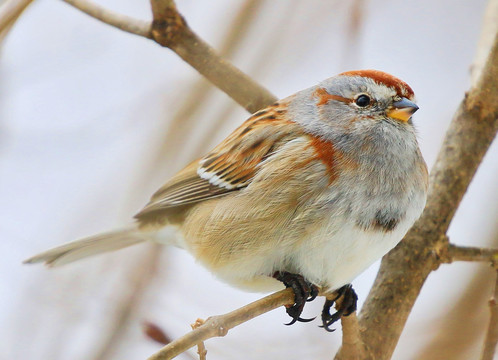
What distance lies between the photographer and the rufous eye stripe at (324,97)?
106 inches

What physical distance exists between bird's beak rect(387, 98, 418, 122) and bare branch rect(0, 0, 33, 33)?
154cm

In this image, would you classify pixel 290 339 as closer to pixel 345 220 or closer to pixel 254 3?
pixel 345 220

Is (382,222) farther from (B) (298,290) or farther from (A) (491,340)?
(A) (491,340)

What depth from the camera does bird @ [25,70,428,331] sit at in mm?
2320

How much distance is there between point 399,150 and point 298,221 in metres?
0.55

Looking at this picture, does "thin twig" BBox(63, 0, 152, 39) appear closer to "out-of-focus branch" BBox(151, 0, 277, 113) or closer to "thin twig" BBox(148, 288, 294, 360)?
"out-of-focus branch" BBox(151, 0, 277, 113)

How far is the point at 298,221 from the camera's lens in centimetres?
233

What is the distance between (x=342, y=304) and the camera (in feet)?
7.86

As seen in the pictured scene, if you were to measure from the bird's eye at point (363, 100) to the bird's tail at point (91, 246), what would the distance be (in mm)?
1258

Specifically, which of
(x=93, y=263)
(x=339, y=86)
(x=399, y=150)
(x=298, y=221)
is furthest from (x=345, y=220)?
(x=93, y=263)

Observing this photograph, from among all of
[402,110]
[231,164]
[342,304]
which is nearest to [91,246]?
[231,164]

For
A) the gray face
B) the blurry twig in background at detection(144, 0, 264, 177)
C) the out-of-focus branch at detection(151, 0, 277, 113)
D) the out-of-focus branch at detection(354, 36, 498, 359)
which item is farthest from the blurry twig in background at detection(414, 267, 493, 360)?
the blurry twig in background at detection(144, 0, 264, 177)

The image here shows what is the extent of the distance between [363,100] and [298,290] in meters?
0.87

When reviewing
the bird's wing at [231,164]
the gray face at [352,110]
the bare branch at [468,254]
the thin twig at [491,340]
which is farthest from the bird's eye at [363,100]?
the thin twig at [491,340]
